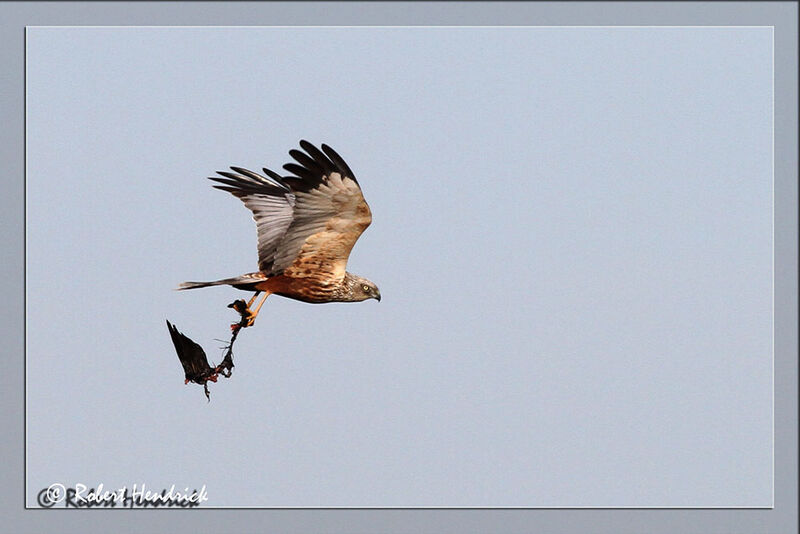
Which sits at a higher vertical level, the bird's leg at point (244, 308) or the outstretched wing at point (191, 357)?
the bird's leg at point (244, 308)

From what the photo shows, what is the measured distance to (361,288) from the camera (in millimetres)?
6508

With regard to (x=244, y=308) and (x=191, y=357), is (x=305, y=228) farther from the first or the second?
(x=191, y=357)

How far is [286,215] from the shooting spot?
6.54m

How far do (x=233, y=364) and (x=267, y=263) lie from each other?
2.42ft

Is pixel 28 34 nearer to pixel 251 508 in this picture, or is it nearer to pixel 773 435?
pixel 251 508

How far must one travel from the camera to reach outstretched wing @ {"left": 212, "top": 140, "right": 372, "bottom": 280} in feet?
18.9

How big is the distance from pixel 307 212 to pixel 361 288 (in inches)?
28.2

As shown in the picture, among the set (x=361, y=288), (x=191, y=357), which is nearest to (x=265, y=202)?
(x=361, y=288)

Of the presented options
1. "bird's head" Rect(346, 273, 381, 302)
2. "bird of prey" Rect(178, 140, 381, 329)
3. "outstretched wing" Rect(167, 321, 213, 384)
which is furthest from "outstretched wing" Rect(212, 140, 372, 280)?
"outstretched wing" Rect(167, 321, 213, 384)

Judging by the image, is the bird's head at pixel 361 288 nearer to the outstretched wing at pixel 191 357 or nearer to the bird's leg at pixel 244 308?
the bird's leg at pixel 244 308

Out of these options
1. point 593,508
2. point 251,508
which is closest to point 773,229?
point 593,508

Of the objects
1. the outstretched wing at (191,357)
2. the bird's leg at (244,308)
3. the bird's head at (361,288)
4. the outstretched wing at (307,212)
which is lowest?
the outstretched wing at (191,357)

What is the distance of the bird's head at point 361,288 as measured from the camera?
6.48 meters

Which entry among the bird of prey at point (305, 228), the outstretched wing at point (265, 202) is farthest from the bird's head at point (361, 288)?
the outstretched wing at point (265, 202)
